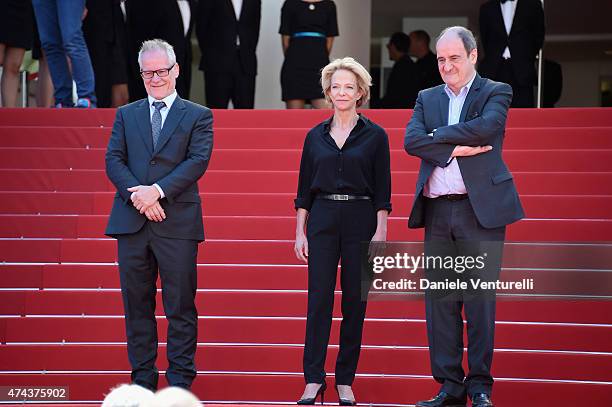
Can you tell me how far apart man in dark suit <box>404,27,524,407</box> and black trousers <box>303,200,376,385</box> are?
0.36 meters

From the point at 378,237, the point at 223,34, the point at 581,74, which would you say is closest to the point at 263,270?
the point at 378,237

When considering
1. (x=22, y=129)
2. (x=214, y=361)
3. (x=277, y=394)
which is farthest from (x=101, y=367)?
(x=22, y=129)

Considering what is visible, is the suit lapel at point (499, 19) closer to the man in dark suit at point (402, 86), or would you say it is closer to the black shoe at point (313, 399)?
the man in dark suit at point (402, 86)

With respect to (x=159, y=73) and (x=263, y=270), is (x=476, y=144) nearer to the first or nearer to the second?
(x=159, y=73)

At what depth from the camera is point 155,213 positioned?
17.2 feet

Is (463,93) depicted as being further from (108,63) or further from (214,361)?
(108,63)

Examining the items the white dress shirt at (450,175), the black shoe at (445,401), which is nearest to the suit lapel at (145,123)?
the white dress shirt at (450,175)

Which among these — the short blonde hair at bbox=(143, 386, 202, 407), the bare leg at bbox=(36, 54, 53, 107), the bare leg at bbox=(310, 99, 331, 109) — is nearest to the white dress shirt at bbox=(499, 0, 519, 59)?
the bare leg at bbox=(310, 99, 331, 109)

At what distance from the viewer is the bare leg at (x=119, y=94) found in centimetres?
1007

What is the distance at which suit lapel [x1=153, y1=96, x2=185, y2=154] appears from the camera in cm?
538

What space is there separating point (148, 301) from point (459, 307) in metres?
1.49

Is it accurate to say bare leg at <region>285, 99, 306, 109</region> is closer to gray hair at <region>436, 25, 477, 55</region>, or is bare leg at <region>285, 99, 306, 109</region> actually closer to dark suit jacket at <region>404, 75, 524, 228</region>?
dark suit jacket at <region>404, 75, 524, 228</region>

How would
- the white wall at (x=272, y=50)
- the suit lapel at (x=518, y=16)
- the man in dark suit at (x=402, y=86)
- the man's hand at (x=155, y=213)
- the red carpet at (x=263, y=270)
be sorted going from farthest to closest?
the white wall at (x=272, y=50) → the man in dark suit at (x=402, y=86) → the suit lapel at (x=518, y=16) → the red carpet at (x=263, y=270) → the man's hand at (x=155, y=213)

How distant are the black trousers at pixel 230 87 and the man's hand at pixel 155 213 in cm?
486
